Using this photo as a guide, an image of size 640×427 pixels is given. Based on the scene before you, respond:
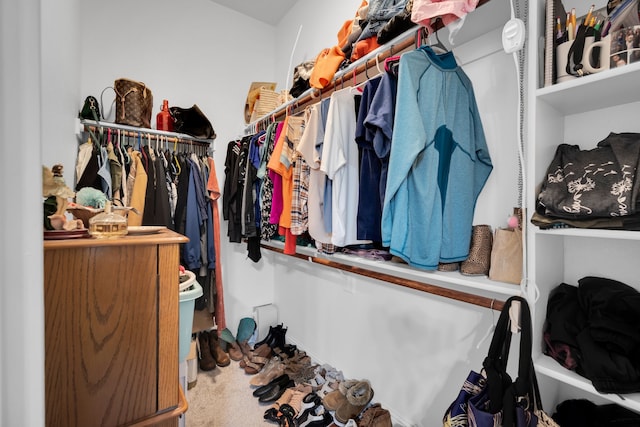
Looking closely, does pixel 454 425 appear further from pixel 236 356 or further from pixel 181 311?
pixel 236 356

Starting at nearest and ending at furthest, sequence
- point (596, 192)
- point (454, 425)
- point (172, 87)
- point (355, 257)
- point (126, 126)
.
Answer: point (596, 192) < point (454, 425) < point (355, 257) < point (126, 126) < point (172, 87)

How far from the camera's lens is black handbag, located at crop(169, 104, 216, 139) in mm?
2258

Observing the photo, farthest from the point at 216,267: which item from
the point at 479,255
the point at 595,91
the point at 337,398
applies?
the point at 595,91

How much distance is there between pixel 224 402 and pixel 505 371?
173cm

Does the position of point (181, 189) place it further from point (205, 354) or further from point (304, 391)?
point (304, 391)

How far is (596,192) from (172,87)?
2745mm

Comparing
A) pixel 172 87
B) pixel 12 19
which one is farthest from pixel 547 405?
pixel 172 87

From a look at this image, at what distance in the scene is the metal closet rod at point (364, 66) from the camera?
44.8 inches

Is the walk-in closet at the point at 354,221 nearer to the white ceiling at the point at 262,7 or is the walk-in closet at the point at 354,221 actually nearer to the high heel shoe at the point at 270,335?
the high heel shoe at the point at 270,335

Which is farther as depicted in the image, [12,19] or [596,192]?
[596,192]

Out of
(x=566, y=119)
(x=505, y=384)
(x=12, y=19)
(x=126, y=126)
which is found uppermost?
(x=126, y=126)

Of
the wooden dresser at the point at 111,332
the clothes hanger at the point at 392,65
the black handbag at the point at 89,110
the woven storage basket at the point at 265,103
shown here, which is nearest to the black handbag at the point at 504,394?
the wooden dresser at the point at 111,332

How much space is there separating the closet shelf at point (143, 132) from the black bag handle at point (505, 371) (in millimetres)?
2353

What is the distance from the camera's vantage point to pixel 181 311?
0.84 meters
